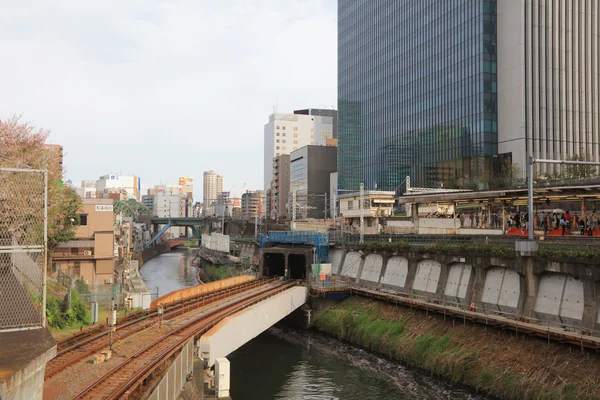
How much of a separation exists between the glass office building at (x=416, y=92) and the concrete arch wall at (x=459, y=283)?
50.1 m

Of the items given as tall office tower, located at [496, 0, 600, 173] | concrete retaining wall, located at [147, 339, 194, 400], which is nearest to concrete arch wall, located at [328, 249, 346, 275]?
concrete retaining wall, located at [147, 339, 194, 400]

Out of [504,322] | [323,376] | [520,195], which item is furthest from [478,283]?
[323,376]

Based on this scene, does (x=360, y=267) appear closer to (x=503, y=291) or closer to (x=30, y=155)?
(x=503, y=291)

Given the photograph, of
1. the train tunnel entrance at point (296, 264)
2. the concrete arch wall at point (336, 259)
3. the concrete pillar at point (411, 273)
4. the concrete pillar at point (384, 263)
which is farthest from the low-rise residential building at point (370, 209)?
the concrete pillar at point (411, 273)

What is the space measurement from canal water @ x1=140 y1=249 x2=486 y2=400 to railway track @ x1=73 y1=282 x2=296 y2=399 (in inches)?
176

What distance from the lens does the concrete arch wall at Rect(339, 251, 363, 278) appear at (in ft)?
179

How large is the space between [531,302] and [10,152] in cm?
3757

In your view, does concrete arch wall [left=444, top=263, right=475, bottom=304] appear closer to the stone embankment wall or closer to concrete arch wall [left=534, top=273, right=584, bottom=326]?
the stone embankment wall

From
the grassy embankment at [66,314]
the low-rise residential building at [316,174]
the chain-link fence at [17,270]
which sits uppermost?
the low-rise residential building at [316,174]

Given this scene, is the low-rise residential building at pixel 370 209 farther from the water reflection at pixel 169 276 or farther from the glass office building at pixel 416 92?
the water reflection at pixel 169 276

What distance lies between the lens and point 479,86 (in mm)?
88438

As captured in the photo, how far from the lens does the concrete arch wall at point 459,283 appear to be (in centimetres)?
3825

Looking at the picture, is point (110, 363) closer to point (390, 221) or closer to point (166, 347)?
point (166, 347)

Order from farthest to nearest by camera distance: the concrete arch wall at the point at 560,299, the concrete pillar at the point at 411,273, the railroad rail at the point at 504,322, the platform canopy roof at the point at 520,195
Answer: the concrete pillar at the point at 411,273, the platform canopy roof at the point at 520,195, the concrete arch wall at the point at 560,299, the railroad rail at the point at 504,322
